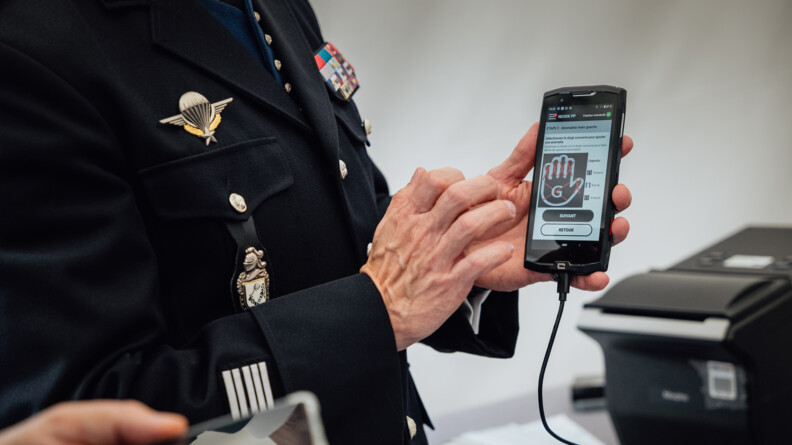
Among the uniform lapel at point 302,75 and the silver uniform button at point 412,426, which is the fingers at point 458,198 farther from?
the silver uniform button at point 412,426

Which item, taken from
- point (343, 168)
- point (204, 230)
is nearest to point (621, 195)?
point (343, 168)

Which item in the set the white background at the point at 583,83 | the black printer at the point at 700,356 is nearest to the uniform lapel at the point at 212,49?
the black printer at the point at 700,356

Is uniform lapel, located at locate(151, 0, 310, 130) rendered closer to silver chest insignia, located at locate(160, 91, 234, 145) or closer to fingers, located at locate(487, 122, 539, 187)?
silver chest insignia, located at locate(160, 91, 234, 145)

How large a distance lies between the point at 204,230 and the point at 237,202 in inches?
1.6

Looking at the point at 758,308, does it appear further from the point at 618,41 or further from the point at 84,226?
the point at 618,41

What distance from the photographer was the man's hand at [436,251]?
2.10 feet

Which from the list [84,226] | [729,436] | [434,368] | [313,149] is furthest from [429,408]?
[84,226]

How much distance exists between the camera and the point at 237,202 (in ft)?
2.25

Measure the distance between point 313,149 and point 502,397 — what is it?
1230 mm

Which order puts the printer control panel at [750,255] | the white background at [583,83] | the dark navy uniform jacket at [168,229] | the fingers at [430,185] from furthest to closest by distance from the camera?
the white background at [583,83] → the printer control panel at [750,255] → the fingers at [430,185] → the dark navy uniform jacket at [168,229]

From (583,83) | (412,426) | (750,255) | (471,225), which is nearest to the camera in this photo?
(471,225)

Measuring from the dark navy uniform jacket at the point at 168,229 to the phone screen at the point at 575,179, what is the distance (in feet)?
0.64

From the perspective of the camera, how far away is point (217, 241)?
2.23 ft

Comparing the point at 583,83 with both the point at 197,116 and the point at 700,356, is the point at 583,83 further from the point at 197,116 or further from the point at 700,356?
the point at 197,116
